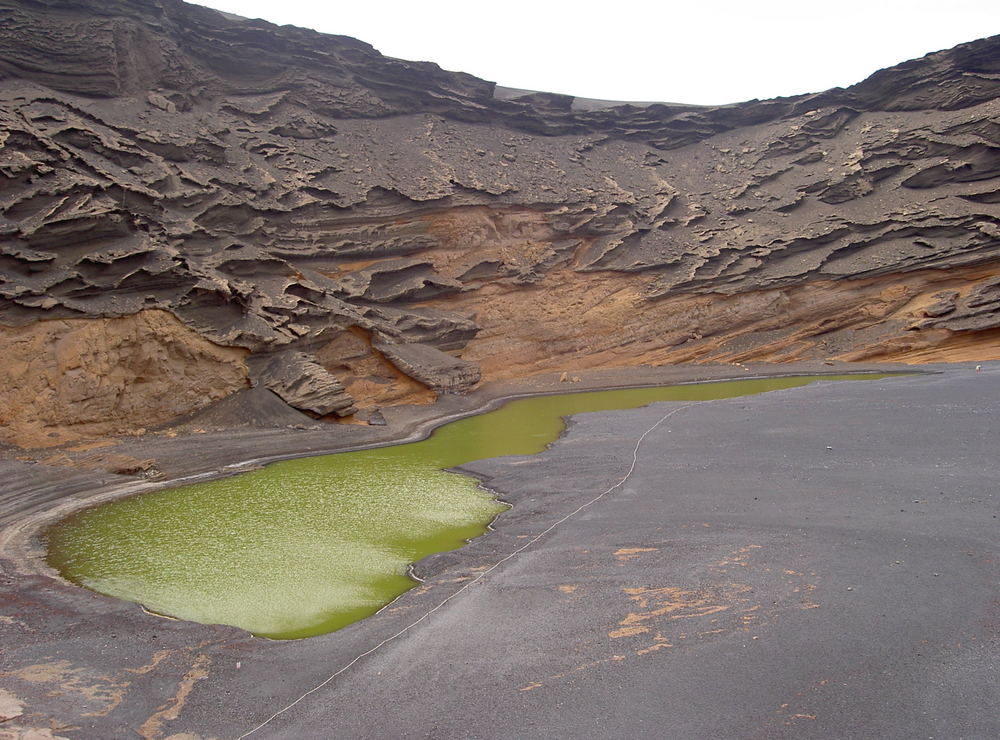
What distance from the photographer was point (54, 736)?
6.82 m

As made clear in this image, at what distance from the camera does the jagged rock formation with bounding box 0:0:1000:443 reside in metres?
24.2

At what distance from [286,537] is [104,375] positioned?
10737 millimetres

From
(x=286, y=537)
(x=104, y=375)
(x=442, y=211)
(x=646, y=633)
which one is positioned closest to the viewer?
(x=646, y=633)

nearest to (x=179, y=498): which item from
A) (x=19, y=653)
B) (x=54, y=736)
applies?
(x=19, y=653)

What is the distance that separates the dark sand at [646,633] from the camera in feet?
20.4

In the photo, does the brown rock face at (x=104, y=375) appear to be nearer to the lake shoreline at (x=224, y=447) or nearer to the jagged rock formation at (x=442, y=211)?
the jagged rock formation at (x=442, y=211)

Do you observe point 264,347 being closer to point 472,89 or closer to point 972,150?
point 472,89

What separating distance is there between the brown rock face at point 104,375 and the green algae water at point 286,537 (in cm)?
478

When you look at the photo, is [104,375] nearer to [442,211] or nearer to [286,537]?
[286,537]

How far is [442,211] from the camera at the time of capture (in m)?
34.5

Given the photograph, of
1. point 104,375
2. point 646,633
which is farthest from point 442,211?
point 646,633

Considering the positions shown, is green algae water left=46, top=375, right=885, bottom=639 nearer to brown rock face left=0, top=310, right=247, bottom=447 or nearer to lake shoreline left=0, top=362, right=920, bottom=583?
lake shoreline left=0, top=362, right=920, bottom=583

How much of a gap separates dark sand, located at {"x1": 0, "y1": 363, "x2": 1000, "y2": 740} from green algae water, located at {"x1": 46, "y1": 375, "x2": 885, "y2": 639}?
0.78 meters

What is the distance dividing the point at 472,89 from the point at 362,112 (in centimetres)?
746
